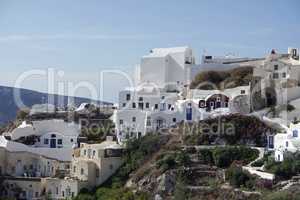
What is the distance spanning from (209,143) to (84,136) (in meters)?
7.20

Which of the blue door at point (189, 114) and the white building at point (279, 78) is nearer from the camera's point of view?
the blue door at point (189, 114)

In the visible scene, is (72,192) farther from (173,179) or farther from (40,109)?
(40,109)

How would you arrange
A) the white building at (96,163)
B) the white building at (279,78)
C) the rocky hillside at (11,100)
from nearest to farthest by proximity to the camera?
the white building at (96,163) < the white building at (279,78) < the rocky hillside at (11,100)

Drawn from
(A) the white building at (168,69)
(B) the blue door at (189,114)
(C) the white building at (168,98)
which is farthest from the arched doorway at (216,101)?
(A) the white building at (168,69)

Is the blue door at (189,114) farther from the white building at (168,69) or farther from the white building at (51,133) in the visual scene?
the white building at (168,69)

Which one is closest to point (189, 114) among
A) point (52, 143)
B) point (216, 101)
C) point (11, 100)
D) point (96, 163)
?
point (216, 101)

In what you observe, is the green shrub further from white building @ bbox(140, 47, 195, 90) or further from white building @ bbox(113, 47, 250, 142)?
white building @ bbox(140, 47, 195, 90)

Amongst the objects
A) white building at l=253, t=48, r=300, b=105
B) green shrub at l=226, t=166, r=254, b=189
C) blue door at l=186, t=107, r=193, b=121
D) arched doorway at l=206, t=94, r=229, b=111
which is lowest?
green shrub at l=226, t=166, r=254, b=189

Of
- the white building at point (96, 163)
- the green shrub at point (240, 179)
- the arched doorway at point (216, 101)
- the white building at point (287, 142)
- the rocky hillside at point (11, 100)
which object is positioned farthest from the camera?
the rocky hillside at point (11, 100)

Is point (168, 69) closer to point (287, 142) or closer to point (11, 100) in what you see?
point (287, 142)

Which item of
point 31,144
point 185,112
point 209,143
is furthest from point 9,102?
point 209,143

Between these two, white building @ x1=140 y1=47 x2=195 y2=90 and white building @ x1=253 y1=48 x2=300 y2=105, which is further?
white building @ x1=140 y1=47 x2=195 y2=90

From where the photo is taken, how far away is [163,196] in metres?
23.0

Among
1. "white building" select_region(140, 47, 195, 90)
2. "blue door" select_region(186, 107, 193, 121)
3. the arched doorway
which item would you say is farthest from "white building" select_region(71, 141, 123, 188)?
"white building" select_region(140, 47, 195, 90)
